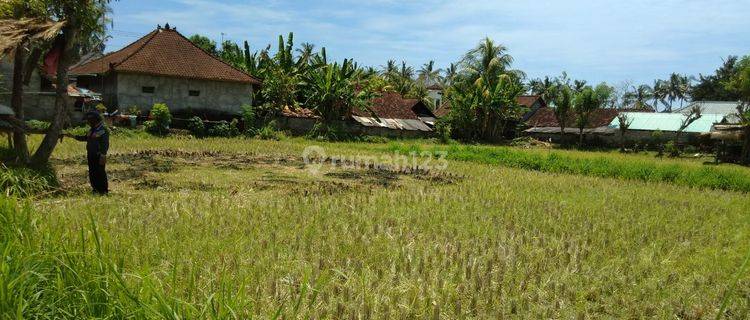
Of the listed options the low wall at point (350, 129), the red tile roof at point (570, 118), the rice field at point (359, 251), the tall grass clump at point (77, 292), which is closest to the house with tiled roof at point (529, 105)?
the red tile roof at point (570, 118)

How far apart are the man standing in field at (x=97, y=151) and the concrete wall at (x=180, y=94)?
51.5 ft

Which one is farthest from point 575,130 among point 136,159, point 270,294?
point 270,294

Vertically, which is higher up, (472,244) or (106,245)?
(106,245)

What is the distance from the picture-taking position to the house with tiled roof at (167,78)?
22.3 metres

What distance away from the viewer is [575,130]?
121 ft

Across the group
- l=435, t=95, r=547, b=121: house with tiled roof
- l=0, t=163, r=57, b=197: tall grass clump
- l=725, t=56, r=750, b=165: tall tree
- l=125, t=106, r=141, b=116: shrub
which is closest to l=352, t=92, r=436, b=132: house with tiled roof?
l=435, t=95, r=547, b=121: house with tiled roof

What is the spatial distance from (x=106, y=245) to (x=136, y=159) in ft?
33.2

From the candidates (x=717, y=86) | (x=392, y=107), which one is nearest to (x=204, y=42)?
(x=392, y=107)

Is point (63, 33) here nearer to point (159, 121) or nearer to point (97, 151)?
point (97, 151)

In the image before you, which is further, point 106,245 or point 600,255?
point 600,255

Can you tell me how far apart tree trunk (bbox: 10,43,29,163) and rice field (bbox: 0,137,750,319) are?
814 millimetres

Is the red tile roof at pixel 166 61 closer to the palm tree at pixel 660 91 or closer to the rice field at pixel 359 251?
the rice field at pixel 359 251

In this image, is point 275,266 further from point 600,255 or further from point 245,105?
point 245,105

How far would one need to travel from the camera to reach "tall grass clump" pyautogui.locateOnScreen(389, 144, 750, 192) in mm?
13680
